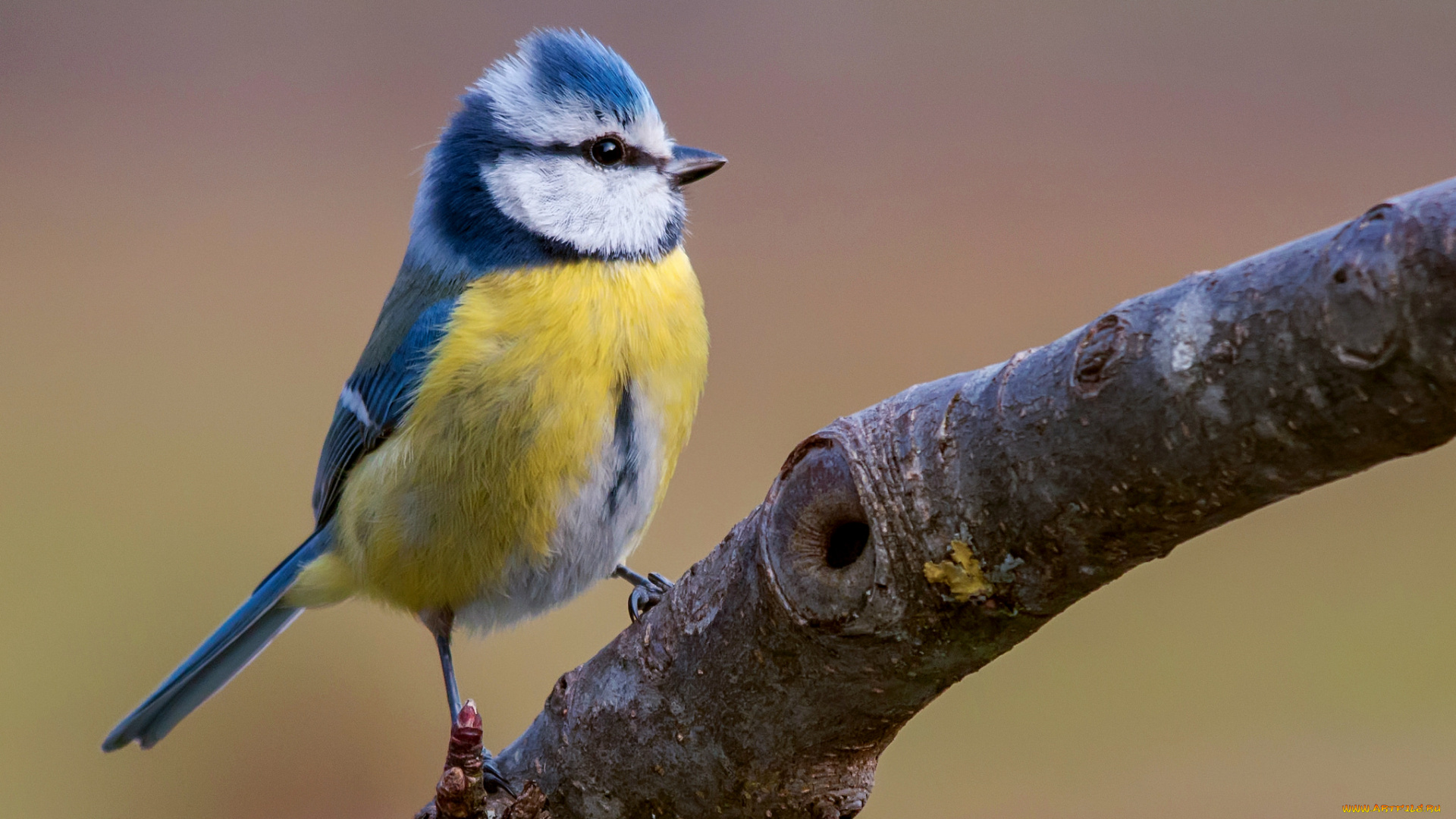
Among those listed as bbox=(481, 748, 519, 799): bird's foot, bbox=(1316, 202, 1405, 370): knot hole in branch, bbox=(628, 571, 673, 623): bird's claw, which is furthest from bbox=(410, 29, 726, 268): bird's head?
bbox=(1316, 202, 1405, 370): knot hole in branch

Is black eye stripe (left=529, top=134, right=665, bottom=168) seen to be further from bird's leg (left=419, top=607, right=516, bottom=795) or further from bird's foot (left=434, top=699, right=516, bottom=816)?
bird's foot (left=434, top=699, right=516, bottom=816)

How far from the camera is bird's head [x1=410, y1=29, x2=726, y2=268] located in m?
1.25

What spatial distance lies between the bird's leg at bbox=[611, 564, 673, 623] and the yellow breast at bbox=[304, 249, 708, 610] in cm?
11

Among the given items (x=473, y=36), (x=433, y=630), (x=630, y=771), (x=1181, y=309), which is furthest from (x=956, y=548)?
(x=473, y=36)

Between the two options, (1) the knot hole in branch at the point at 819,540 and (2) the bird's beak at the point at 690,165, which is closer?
(1) the knot hole in branch at the point at 819,540

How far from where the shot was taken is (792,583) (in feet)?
2.14

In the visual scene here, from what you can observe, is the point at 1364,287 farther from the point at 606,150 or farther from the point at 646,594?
the point at 606,150

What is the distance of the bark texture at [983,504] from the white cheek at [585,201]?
0.55 meters

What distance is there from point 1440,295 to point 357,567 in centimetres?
115

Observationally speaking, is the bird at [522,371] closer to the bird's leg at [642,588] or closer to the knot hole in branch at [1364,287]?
the bird's leg at [642,588]

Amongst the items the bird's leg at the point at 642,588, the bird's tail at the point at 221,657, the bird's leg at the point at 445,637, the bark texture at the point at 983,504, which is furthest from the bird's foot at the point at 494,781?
the bird's tail at the point at 221,657

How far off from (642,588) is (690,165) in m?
0.51

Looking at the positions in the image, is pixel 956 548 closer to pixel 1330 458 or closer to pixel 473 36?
pixel 1330 458

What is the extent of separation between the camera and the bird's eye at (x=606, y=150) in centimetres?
130
